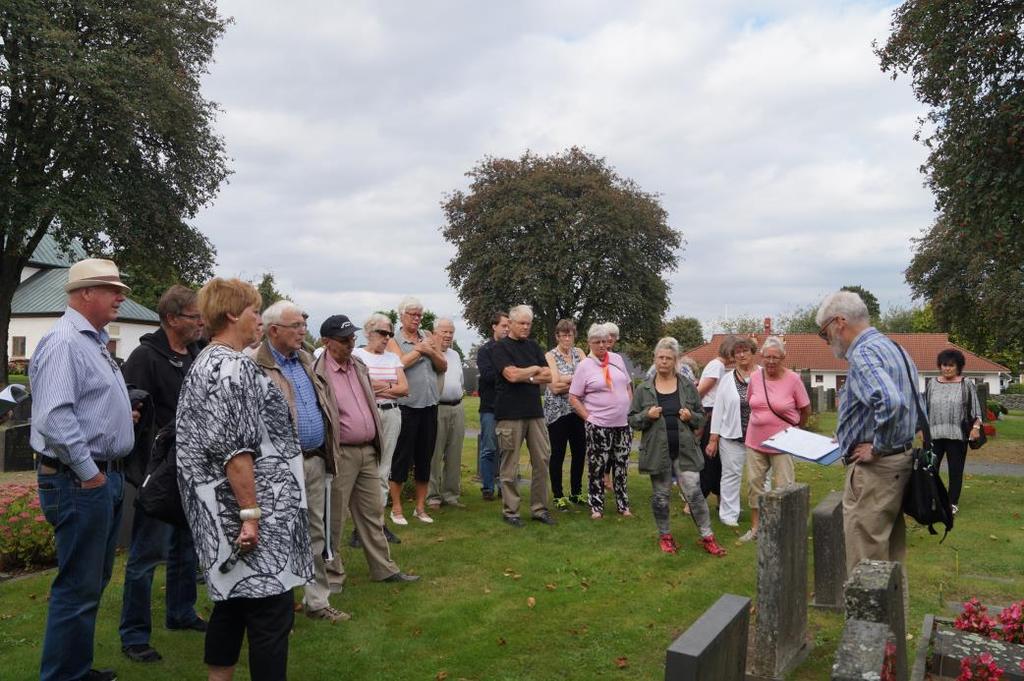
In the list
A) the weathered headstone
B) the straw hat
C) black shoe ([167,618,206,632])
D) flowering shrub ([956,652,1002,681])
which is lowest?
black shoe ([167,618,206,632])

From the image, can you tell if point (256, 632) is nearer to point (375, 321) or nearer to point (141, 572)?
point (141, 572)

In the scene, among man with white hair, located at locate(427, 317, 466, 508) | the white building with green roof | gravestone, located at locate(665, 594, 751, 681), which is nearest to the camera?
gravestone, located at locate(665, 594, 751, 681)

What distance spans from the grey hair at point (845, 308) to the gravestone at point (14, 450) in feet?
39.3

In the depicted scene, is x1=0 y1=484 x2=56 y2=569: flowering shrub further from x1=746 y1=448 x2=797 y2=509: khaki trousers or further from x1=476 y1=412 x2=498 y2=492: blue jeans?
x1=746 y1=448 x2=797 y2=509: khaki trousers

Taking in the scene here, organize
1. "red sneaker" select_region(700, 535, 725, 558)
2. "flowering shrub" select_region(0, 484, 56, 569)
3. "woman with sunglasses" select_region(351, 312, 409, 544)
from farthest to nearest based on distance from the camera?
"woman with sunglasses" select_region(351, 312, 409, 544)
"red sneaker" select_region(700, 535, 725, 558)
"flowering shrub" select_region(0, 484, 56, 569)

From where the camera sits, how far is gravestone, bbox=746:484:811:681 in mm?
4629

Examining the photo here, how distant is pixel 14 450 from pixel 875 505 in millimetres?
12391

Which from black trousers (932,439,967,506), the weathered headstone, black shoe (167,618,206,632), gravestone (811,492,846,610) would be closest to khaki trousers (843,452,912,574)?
gravestone (811,492,846,610)

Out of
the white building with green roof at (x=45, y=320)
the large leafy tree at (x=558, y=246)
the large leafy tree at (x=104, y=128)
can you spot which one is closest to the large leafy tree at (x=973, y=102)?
the large leafy tree at (x=104, y=128)

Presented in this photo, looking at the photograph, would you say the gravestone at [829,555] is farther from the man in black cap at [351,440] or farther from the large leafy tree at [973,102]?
the large leafy tree at [973,102]

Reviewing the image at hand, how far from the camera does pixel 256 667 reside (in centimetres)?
347

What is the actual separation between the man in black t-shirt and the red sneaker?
1.77 m

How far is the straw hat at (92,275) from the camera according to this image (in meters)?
4.08

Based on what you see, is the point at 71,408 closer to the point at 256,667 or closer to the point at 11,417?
the point at 256,667
